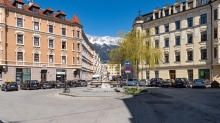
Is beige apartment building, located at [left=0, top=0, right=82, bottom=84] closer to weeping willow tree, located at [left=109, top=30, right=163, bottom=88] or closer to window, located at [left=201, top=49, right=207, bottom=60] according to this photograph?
weeping willow tree, located at [left=109, top=30, right=163, bottom=88]

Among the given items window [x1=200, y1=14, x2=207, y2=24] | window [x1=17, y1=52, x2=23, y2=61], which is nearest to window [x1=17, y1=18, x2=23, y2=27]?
→ window [x1=17, y1=52, x2=23, y2=61]

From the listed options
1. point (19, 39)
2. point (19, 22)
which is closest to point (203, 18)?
point (19, 22)

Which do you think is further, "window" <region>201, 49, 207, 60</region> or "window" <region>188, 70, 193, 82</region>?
"window" <region>188, 70, 193, 82</region>

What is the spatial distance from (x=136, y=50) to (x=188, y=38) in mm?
19964

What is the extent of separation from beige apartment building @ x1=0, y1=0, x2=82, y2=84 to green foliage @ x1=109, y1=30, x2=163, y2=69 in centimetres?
1822

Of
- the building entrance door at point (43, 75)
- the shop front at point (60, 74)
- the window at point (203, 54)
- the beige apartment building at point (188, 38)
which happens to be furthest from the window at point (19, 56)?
the window at point (203, 54)

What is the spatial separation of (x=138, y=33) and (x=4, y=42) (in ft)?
80.6

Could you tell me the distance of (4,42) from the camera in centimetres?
3506

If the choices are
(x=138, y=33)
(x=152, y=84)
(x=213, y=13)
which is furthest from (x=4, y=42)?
(x=213, y=13)

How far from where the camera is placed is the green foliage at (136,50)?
25.8 m

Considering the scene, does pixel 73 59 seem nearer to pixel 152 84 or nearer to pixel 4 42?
pixel 4 42

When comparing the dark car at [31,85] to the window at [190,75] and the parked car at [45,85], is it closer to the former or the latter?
the parked car at [45,85]

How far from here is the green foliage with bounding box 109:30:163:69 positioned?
2577 cm

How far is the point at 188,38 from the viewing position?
4034 centimetres
